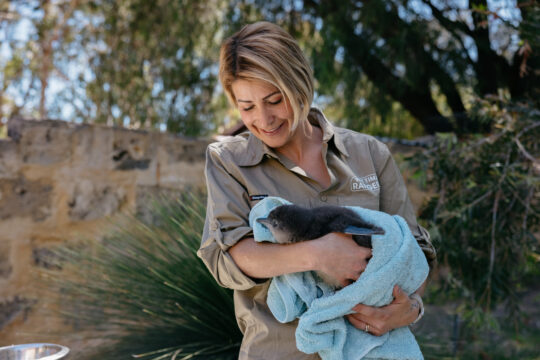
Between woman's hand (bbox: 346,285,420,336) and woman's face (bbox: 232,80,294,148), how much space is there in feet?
1.96

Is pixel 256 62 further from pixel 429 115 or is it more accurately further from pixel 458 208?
pixel 429 115

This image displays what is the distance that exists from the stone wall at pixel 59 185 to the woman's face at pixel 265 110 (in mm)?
1902

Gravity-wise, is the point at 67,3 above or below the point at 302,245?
above

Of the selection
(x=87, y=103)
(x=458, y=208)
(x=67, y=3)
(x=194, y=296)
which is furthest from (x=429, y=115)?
(x=67, y=3)

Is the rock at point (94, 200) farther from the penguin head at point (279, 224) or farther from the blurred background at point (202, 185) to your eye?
the penguin head at point (279, 224)

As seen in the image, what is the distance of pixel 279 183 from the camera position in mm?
1759

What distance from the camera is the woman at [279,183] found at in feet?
5.05

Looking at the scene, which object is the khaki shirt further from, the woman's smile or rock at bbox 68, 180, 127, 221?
rock at bbox 68, 180, 127, 221

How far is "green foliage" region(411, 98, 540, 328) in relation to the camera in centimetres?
319

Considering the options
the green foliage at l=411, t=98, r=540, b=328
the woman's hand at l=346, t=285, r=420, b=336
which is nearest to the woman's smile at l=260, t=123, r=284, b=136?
the woman's hand at l=346, t=285, r=420, b=336

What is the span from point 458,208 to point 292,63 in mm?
1824

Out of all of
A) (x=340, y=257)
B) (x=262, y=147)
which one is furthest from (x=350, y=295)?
(x=262, y=147)

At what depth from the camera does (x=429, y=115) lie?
526 centimetres

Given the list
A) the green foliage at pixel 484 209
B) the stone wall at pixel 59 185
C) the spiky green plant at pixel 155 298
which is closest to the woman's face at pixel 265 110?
the spiky green plant at pixel 155 298
